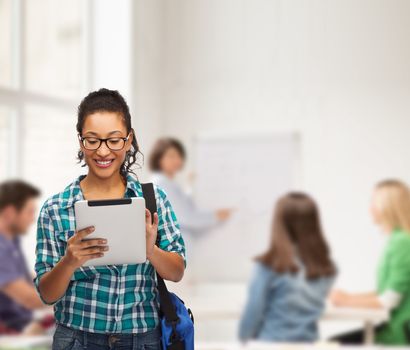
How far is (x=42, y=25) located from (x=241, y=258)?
232cm

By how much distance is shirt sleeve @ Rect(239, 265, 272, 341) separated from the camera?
3514mm

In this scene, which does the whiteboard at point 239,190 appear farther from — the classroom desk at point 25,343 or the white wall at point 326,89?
the classroom desk at point 25,343

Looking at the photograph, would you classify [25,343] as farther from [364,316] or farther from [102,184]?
[102,184]

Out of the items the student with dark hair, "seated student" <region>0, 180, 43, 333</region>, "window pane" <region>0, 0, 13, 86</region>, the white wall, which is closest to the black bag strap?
"seated student" <region>0, 180, 43, 333</region>

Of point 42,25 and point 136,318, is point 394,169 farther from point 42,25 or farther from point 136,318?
point 136,318

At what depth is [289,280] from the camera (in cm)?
355

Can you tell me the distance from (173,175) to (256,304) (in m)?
1.42

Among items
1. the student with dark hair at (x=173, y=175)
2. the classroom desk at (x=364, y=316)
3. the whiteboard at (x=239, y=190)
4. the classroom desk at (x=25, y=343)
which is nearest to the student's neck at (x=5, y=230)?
the classroom desk at (x=25, y=343)

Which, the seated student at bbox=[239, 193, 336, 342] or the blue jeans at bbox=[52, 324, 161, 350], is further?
the seated student at bbox=[239, 193, 336, 342]

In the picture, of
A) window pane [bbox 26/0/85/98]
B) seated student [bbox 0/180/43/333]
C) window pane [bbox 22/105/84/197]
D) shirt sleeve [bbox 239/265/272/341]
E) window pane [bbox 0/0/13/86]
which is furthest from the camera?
window pane [bbox 26/0/85/98]

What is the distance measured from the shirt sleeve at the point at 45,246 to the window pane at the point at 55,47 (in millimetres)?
4519

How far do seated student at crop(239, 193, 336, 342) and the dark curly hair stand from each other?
9.49 ft

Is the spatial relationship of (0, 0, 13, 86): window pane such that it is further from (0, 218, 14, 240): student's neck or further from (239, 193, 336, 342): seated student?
(239, 193, 336, 342): seated student

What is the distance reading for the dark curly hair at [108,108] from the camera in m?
0.63
